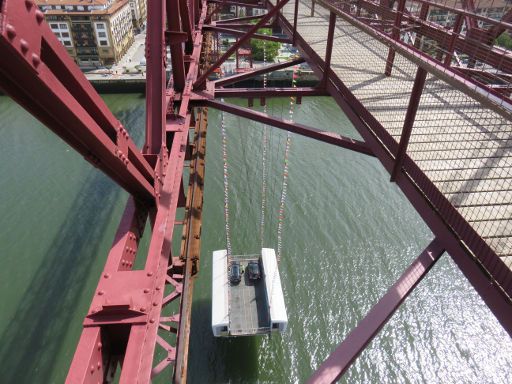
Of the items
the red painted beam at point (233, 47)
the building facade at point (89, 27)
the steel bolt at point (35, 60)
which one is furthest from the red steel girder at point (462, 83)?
the building facade at point (89, 27)

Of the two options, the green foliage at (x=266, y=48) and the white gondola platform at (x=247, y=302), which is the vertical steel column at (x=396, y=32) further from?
the green foliage at (x=266, y=48)

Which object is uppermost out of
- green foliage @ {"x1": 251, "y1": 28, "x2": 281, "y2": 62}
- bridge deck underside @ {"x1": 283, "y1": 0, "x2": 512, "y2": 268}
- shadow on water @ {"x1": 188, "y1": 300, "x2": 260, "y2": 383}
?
bridge deck underside @ {"x1": 283, "y1": 0, "x2": 512, "y2": 268}

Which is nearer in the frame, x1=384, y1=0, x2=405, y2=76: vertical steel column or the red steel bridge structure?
the red steel bridge structure

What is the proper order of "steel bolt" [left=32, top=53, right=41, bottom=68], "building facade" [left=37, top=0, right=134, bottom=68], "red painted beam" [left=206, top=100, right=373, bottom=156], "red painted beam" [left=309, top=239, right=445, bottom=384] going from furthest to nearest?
1. "building facade" [left=37, top=0, right=134, bottom=68]
2. "red painted beam" [left=206, top=100, right=373, bottom=156]
3. "red painted beam" [left=309, top=239, right=445, bottom=384]
4. "steel bolt" [left=32, top=53, right=41, bottom=68]

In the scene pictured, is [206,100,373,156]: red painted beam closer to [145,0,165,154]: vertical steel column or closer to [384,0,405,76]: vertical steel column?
[145,0,165,154]: vertical steel column

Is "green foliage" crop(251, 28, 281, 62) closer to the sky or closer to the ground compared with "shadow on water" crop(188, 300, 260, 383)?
closer to the sky

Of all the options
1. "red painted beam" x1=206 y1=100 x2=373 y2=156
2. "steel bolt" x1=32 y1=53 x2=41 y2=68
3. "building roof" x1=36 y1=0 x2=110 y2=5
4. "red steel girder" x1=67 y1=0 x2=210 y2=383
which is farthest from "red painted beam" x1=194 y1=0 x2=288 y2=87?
"building roof" x1=36 y1=0 x2=110 y2=5

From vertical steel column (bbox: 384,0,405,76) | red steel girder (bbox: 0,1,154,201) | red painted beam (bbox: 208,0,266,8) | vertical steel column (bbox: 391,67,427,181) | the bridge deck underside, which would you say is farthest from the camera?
red painted beam (bbox: 208,0,266,8)
